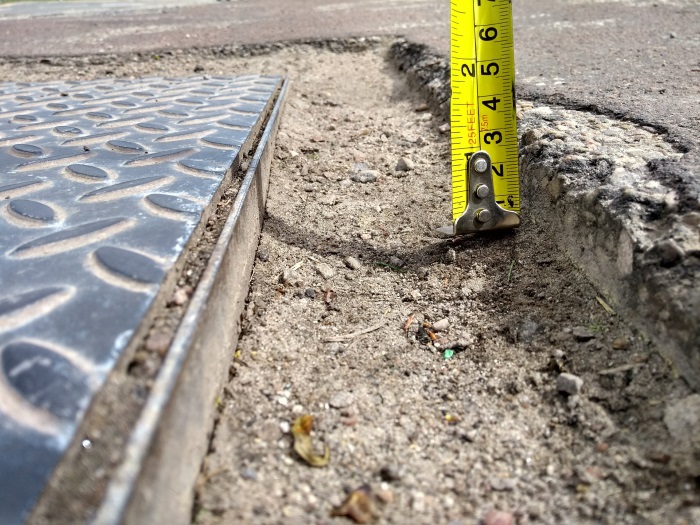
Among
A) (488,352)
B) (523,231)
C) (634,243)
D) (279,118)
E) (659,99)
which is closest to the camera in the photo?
(634,243)

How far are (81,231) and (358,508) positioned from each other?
3.32 ft

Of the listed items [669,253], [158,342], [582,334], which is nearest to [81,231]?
[158,342]

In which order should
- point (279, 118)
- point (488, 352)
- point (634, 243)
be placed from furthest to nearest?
point (279, 118), point (488, 352), point (634, 243)

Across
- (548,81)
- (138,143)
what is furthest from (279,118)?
(548,81)

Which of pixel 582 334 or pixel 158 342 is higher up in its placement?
pixel 158 342

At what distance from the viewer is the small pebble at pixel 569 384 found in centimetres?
138

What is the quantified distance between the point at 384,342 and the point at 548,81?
1821 millimetres

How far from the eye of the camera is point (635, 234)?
4.86 feet

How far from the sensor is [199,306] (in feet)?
4.09

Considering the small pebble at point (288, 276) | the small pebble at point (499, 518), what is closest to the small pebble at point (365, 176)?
the small pebble at point (288, 276)

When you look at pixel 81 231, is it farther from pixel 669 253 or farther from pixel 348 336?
pixel 669 253

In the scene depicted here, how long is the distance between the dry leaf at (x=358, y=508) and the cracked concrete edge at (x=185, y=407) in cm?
29

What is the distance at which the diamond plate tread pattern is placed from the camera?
1.00 meters

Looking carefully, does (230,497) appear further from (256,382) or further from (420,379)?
(420,379)
